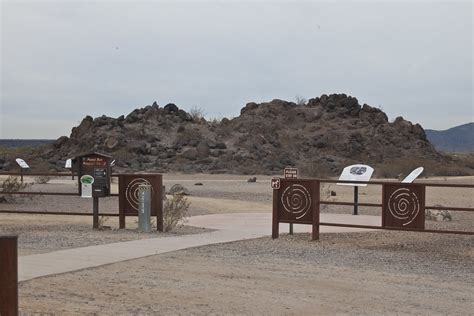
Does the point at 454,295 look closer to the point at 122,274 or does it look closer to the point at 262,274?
the point at 262,274

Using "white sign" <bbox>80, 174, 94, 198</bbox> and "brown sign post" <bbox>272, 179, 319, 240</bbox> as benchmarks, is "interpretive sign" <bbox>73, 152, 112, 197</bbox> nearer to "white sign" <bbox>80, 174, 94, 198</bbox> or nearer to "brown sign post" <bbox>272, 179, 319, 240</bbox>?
"white sign" <bbox>80, 174, 94, 198</bbox>

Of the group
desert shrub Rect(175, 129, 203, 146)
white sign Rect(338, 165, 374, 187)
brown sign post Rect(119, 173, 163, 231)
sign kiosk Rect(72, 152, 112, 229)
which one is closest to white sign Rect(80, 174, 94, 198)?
sign kiosk Rect(72, 152, 112, 229)

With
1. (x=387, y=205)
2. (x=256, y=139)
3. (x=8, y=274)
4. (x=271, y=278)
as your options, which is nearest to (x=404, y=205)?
(x=387, y=205)

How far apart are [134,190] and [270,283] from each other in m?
7.33

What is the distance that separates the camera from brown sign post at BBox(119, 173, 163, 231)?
17.1 m

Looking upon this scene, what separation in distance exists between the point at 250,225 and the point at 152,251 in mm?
6066

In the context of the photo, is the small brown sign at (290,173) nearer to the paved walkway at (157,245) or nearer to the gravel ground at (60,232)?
the paved walkway at (157,245)

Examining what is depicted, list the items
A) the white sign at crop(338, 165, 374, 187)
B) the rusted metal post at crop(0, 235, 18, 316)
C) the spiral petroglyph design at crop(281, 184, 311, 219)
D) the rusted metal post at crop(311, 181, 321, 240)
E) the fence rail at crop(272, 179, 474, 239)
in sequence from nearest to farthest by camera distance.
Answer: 1. the rusted metal post at crop(0, 235, 18, 316)
2. the fence rail at crop(272, 179, 474, 239)
3. the rusted metal post at crop(311, 181, 321, 240)
4. the spiral petroglyph design at crop(281, 184, 311, 219)
5. the white sign at crop(338, 165, 374, 187)

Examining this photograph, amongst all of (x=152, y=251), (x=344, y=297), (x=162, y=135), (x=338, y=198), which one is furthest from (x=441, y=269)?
(x=162, y=135)

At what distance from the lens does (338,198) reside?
105 feet

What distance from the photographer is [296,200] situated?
1579 centimetres

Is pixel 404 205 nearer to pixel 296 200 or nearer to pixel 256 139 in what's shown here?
pixel 296 200

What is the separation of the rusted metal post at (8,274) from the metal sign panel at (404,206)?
10013 mm

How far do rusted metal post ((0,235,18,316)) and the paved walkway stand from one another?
4.58 meters
